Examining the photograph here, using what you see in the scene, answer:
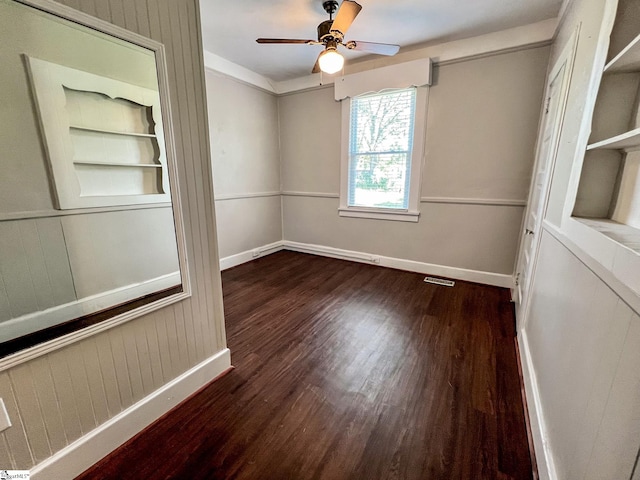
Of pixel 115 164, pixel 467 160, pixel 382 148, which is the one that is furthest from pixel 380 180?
pixel 115 164

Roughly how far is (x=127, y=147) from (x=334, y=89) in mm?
2993

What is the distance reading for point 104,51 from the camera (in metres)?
1.10

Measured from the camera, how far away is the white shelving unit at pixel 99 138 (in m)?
1.03

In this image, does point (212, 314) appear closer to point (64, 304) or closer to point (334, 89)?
point (64, 304)

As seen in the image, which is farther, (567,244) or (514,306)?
(514,306)

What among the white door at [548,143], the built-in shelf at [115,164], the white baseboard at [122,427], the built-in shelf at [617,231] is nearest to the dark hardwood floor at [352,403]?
the white baseboard at [122,427]

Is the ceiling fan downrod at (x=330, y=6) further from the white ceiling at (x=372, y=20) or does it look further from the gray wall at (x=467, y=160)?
the gray wall at (x=467, y=160)

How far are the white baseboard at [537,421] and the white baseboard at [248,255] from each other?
3.23 metres

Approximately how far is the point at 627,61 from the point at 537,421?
1513 mm

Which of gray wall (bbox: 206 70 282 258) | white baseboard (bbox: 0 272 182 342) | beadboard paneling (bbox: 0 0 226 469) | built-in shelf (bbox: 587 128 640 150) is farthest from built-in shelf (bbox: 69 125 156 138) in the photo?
gray wall (bbox: 206 70 282 258)

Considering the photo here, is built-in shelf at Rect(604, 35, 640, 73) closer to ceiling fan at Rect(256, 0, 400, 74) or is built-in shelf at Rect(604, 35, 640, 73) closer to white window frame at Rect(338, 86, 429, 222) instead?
ceiling fan at Rect(256, 0, 400, 74)

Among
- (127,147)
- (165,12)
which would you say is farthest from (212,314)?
(165,12)

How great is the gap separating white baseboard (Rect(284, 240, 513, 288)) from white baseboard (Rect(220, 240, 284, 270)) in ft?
0.75

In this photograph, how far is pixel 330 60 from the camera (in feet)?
7.07
